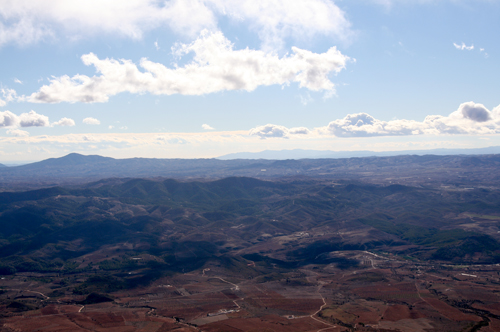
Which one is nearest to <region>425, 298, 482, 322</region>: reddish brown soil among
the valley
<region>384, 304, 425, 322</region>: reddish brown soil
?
the valley

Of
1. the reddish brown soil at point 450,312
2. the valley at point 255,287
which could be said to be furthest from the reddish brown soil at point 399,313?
the reddish brown soil at point 450,312

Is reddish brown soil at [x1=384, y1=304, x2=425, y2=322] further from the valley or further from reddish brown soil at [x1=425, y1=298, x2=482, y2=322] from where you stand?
reddish brown soil at [x1=425, y1=298, x2=482, y2=322]

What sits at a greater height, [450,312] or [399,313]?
[399,313]

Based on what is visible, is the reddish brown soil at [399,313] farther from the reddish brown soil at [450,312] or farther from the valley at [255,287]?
the reddish brown soil at [450,312]

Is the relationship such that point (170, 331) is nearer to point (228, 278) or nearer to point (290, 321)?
Result: point (290, 321)

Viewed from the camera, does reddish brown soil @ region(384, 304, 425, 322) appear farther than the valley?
Yes

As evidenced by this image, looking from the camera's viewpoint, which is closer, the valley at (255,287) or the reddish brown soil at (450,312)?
the valley at (255,287)

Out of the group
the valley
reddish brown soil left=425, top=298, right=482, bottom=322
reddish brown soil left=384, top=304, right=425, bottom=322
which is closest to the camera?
the valley

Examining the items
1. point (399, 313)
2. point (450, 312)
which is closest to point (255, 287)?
point (399, 313)

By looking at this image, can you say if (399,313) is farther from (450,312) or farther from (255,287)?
(255,287)

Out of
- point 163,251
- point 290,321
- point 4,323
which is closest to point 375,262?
point 290,321

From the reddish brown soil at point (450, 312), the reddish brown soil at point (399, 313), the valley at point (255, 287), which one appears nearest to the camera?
the valley at point (255, 287)
